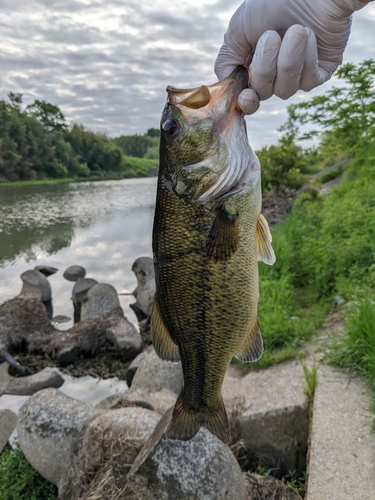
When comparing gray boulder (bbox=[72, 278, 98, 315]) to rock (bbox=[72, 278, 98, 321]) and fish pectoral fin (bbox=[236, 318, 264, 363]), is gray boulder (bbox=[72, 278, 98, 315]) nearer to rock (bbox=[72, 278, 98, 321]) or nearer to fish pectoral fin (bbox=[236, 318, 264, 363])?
rock (bbox=[72, 278, 98, 321])

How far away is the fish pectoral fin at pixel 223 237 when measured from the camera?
1869 mm

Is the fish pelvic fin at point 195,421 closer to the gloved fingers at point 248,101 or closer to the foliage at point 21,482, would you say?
the gloved fingers at point 248,101

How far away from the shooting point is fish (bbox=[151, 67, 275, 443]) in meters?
1.89

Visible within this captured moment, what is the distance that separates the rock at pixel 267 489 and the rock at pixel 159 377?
2429 mm

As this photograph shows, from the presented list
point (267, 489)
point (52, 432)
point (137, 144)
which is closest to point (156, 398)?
point (52, 432)

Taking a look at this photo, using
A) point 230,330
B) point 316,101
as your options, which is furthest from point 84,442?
point 316,101

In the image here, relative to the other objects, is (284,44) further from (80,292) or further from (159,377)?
(80,292)

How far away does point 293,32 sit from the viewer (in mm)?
1912

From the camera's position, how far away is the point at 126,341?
324 inches

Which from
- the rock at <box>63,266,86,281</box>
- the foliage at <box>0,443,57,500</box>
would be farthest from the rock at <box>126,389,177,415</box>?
the rock at <box>63,266,86,281</box>

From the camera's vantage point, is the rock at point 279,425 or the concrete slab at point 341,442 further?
the rock at point 279,425

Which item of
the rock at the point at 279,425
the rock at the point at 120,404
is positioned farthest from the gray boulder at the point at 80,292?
the rock at the point at 279,425

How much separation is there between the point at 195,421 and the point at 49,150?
53731mm

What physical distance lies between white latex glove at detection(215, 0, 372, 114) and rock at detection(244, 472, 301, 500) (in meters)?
3.09
